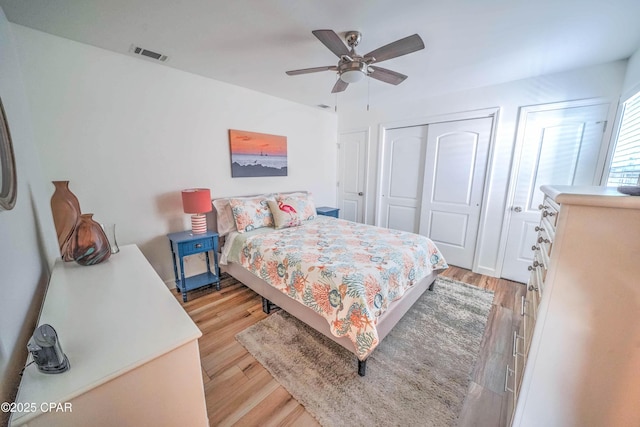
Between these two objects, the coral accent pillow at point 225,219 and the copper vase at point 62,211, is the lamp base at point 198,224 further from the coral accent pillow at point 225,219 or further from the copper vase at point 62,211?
the copper vase at point 62,211

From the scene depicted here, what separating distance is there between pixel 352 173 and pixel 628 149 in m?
3.06

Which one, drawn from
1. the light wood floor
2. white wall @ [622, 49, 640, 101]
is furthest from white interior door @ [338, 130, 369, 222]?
white wall @ [622, 49, 640, 101]

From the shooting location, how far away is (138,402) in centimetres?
72

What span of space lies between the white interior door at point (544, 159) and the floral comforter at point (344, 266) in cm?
120

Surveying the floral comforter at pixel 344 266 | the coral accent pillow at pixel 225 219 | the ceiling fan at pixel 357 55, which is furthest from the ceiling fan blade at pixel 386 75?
the coral accent pillow at pixel 225 219

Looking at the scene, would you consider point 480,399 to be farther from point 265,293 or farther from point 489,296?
point 265,293

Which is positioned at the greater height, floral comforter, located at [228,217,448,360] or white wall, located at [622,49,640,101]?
white wall, located at [622,49,640,101]

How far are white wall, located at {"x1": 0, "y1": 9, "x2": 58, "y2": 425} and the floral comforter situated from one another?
4.29 ft

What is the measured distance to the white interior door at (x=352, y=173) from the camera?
404 centimetres

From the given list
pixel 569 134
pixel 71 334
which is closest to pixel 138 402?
pixel 71 334

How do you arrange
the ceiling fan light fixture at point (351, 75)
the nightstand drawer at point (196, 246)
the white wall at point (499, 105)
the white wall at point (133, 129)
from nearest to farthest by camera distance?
the ceiling fan light fixture at point (351, 75) → the white wall at point (133, 129) → the white wall at point (499, 105) → the nightstand drawer at point (196, 246)

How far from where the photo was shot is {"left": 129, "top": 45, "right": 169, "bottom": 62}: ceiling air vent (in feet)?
6.52

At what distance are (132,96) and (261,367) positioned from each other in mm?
2679

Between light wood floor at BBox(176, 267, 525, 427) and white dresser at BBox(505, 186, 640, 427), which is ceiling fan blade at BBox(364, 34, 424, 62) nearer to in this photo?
white dresser at BBox(505, 186, 640, 427)
